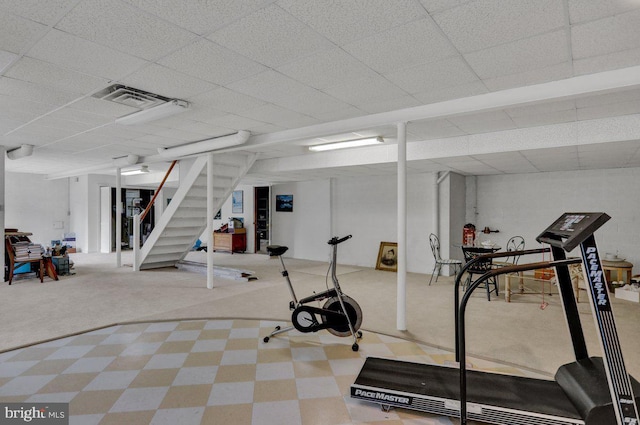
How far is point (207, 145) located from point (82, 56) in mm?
3174

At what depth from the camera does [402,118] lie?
13.7 feet

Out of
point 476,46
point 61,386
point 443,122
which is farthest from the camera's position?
point 443,122

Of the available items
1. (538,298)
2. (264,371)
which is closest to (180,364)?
(264,371)

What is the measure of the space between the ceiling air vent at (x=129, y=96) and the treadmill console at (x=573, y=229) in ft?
12.6

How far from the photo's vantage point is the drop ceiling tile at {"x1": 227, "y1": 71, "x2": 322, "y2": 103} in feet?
10.9

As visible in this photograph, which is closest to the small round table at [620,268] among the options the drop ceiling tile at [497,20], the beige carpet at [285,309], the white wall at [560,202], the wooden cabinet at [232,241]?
the white wall at [560,202]

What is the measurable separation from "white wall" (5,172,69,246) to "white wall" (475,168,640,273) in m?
12.6

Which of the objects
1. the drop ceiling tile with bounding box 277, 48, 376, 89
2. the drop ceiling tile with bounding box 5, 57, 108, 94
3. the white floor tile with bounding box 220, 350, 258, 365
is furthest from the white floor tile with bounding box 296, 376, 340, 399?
the drop ceiling tile with bounding box 5, 57, 108, 94

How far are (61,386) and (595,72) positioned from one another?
5.07 metres

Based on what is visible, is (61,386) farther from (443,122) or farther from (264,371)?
(443,122)

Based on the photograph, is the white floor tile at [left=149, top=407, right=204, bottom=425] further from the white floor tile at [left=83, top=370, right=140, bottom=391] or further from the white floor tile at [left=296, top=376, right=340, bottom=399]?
the white floor tile at [left=296, top=376, right=340, bottom=399]

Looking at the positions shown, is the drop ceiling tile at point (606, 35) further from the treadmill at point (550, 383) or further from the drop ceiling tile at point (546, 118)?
the drop ceiling tile at point (546, 118)

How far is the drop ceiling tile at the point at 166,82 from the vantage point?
320 cm

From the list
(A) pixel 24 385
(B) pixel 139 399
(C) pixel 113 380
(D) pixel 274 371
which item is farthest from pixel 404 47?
(A) pixel 24 385
